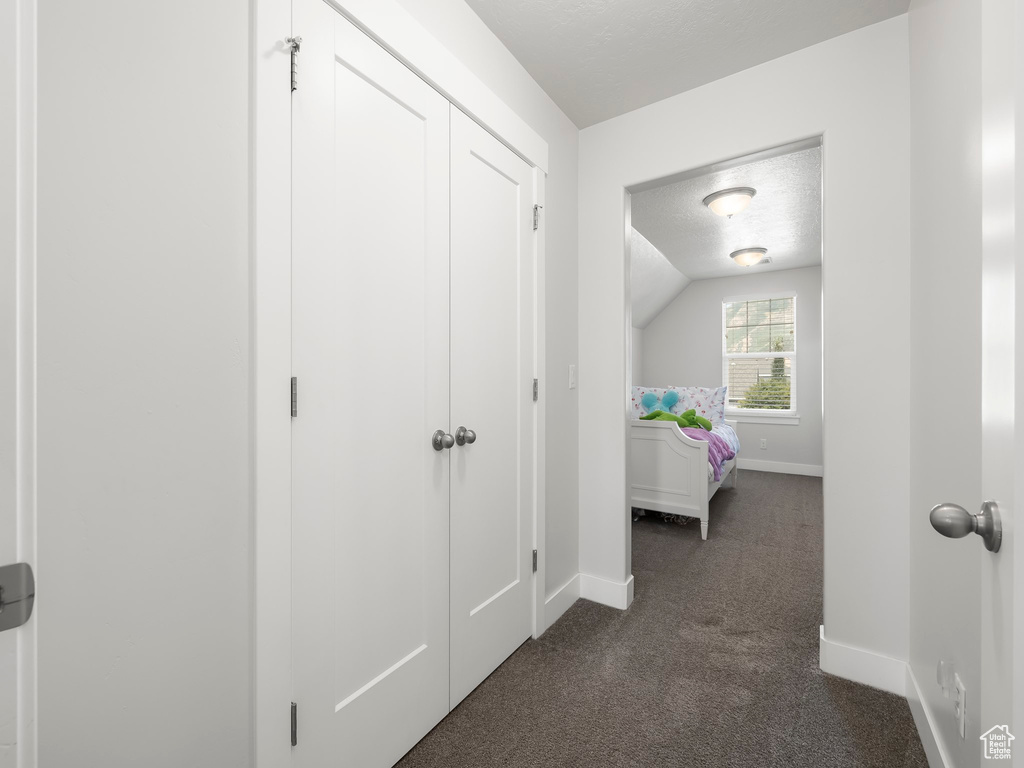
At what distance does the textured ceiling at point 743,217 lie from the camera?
3.01 metres

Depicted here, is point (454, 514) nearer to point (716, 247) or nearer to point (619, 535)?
point (619, 535)

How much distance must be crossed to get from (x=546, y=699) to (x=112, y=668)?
4.23ft

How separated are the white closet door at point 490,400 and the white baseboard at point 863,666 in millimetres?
1157

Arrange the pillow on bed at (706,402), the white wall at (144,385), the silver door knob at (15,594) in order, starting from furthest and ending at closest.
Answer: the pillow on bed at (706,402) < the white wall at (144,385) < the silver door knob at (15,594)

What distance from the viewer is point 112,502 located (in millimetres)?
835

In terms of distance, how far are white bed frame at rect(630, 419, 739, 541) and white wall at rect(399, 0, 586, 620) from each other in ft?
3.88

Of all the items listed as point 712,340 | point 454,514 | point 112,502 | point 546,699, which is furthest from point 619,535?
point 712,340

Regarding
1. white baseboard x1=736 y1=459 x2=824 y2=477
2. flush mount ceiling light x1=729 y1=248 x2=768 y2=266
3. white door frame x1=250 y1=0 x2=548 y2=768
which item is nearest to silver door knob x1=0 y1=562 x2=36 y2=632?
white door frame x1=250 y1=0 x2=548 y2=768

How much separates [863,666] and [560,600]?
118 centimetres

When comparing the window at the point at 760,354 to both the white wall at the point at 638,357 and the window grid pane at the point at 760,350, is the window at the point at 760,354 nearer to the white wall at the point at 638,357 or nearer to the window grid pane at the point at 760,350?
the window grid pane at the point at 760,350

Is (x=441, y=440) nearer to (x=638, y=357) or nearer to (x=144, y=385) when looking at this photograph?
(x=144, y=385)

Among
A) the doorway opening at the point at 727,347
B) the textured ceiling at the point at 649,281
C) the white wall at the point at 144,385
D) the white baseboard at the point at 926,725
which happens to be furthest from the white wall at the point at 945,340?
the textured ceiling at the point at 649,281

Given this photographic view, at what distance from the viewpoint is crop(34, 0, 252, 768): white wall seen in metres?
0.77

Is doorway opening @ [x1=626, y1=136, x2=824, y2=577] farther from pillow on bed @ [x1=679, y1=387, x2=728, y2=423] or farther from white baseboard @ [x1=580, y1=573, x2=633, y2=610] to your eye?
white baseboard @ [x1=580, y1=573, x2=633, y2=610]
